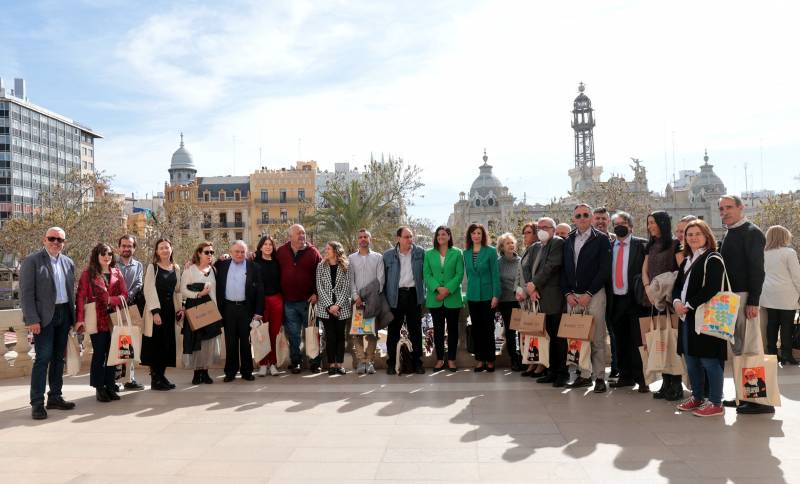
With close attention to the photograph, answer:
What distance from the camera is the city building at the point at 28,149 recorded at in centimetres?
7744

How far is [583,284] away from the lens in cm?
718

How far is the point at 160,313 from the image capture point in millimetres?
7750

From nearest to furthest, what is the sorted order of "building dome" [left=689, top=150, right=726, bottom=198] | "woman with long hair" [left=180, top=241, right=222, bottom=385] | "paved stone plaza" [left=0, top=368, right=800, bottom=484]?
"paved stone plaza" [left=0, top=368, right=800, bottom=484] < "woman with long hair" [left=180, top=241, right=222, bottom=385] < "building dome" [left=689, top=150, right=726, bottom=198]

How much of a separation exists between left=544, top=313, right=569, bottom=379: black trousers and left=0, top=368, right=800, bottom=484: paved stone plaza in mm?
335

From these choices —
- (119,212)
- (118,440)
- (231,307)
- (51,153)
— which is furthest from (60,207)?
(51,153)

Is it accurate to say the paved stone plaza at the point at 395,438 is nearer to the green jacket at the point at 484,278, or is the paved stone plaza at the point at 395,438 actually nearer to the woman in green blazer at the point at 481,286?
the woman in green blazer at the point at 481,286

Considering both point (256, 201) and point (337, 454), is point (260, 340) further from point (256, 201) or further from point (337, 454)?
point (256, 201)

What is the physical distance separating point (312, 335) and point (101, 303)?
244 cm

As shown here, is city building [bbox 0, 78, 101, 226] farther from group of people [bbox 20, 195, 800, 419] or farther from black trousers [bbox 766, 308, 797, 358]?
black trousers [bbox 766, 308, 797, 358]

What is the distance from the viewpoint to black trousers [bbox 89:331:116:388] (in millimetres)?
6980

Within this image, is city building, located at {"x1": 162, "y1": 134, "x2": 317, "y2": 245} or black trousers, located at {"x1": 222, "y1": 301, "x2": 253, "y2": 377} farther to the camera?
city building, located at {"x1": 162, "y1": 134, "x2": 317, "y2": 245}

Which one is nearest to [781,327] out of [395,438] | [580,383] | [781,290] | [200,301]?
[781,290]

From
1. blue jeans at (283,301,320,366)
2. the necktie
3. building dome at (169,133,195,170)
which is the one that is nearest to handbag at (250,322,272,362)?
blue jeans at (283,301,320,366)

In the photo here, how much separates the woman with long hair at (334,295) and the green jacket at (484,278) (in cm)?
152
